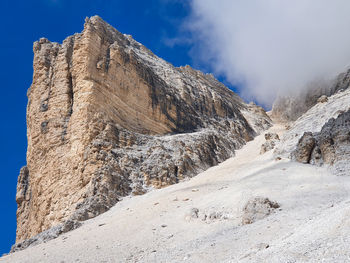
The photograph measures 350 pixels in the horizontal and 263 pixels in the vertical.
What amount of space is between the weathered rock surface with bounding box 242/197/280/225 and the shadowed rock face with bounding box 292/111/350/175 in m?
6.87

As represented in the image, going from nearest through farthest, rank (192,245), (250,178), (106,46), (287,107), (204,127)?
(192,245)
(250,178)
(106,46)
(204,127)
(287,107)

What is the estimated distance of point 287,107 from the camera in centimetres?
6438

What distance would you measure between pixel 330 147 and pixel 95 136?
17198 millimetres

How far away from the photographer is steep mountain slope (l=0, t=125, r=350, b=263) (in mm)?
8656

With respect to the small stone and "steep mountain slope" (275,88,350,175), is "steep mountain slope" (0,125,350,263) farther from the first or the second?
"steep mountain slope" (275,88,350,175)

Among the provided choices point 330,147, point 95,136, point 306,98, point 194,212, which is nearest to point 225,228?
point 194,212

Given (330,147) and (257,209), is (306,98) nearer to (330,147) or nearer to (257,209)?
(330,147)

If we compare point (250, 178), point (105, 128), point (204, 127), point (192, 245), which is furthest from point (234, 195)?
point (204, 127)

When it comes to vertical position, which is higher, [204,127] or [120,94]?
[120,94]

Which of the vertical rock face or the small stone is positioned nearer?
the small stone

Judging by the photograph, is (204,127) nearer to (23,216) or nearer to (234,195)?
(23,216)

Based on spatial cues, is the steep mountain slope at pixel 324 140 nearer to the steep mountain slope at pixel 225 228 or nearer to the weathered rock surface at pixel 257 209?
the steep mountain slope at pixel 225 228

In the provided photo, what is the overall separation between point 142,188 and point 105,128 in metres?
6.52

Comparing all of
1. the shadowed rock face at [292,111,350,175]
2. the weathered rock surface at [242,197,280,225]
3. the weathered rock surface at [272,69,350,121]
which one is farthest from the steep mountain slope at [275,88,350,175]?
the weathered rock surface at [242,197,280,225]
